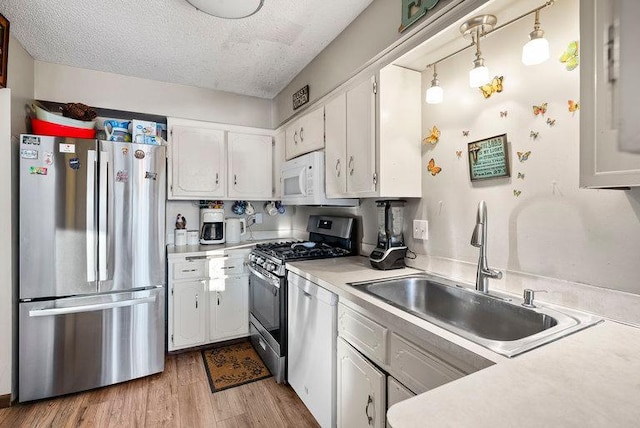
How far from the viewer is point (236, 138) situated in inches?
120

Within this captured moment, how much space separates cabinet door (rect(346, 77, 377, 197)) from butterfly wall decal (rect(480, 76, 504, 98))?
56 cm

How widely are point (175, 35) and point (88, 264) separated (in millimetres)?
1692

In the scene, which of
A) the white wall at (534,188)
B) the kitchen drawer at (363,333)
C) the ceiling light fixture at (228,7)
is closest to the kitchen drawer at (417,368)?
the kitchen drawer at (363,333)

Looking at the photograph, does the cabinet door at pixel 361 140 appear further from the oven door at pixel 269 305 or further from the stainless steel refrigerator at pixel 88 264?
the stainless steel refrigerator at pixel 88 264

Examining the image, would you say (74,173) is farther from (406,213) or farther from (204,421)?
(406,213)

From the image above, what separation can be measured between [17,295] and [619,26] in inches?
126

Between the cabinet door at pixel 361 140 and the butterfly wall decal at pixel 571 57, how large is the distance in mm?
855

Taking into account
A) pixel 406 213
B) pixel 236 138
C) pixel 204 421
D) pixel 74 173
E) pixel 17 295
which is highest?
pixel 236 138

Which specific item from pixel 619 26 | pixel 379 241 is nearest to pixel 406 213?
pixel 379 241

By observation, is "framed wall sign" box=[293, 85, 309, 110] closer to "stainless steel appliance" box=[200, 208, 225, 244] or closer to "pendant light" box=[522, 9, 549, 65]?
"stainless steel appliance" box=[200, 208, 225, 244]

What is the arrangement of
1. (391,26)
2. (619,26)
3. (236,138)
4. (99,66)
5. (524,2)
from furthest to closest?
1. (236,138)
2. (99,66)
3. (391,26)
4. (524,2)
5. (619,26)

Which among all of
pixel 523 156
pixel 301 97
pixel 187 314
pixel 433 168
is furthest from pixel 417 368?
pixel 301 97

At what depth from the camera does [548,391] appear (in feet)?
2.14

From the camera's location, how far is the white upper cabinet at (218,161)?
282 centimetres
